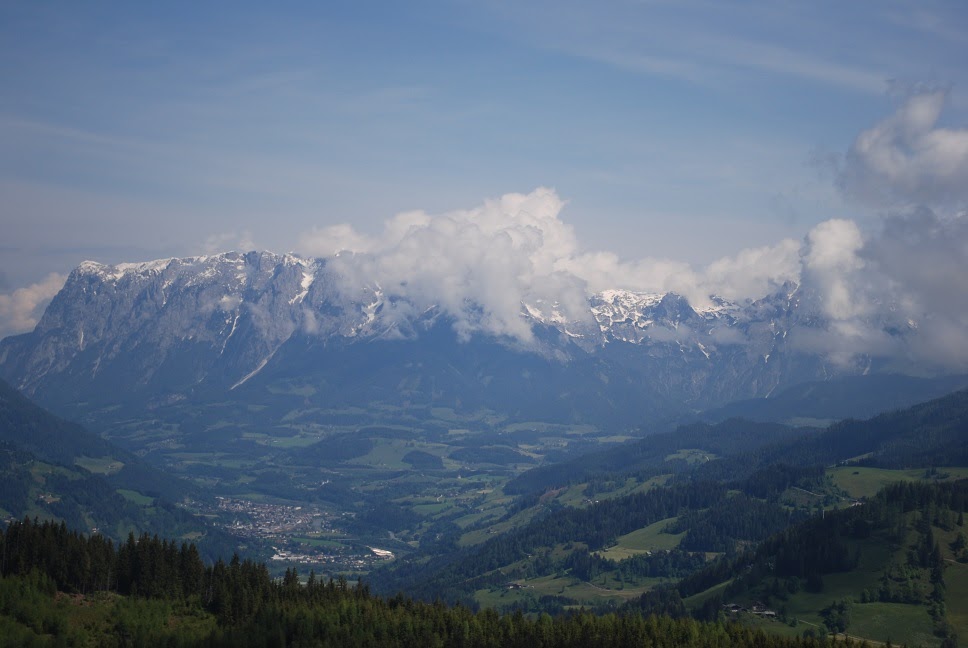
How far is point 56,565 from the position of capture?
422 feet

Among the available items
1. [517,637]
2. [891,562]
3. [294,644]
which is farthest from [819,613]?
[294,644]

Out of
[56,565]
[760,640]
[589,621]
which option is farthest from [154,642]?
[760,640]

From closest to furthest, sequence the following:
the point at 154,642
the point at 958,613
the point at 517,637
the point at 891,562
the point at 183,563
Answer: the point at 154,642 → the point at 517,637 → the point at 183,563 → the point at 958,613 → the point at 891,562

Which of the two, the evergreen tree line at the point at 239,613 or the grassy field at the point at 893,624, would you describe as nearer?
the evergreen tree line at the point at 239,613

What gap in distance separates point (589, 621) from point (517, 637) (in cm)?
1024

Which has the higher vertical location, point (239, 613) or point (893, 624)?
point (239, 613)

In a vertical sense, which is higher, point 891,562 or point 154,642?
point 891,562

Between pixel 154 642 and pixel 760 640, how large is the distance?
7157cm

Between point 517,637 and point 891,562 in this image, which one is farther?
point 891,562

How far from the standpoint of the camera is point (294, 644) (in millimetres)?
120688

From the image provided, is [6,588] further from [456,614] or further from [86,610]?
[456,614]

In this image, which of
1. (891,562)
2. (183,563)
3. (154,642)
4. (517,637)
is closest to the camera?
(154,642)

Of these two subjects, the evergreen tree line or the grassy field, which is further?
the grassy field

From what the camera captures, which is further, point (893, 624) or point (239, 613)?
point (893, 624)
